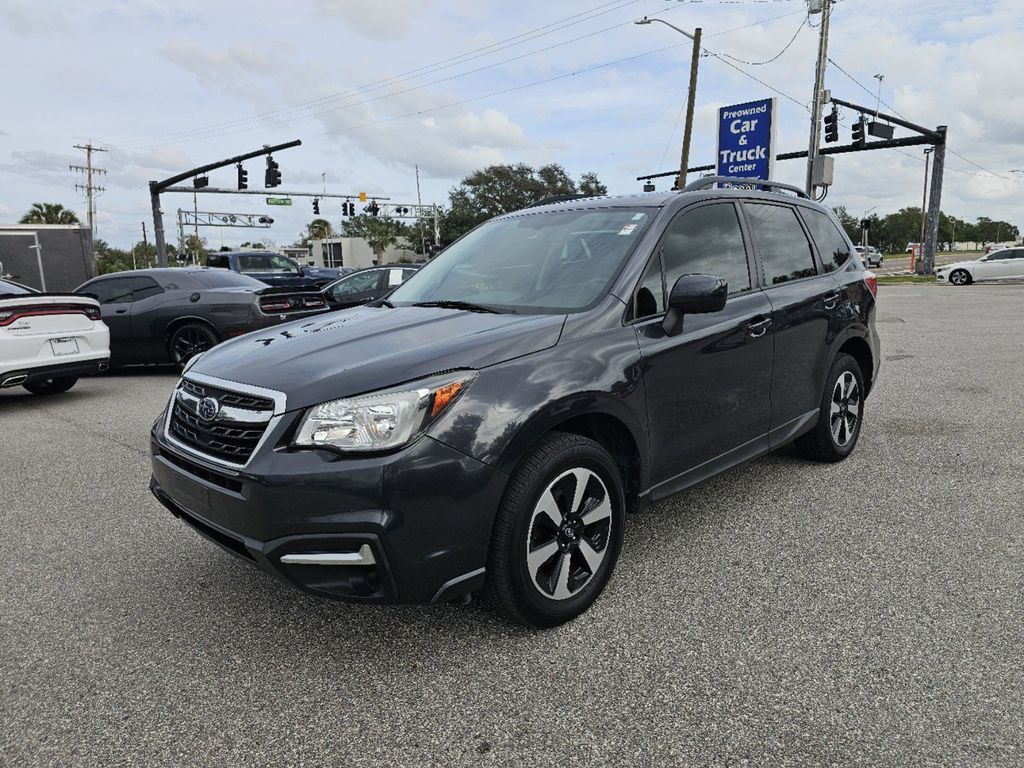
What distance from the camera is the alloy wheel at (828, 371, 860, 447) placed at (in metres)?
4.72

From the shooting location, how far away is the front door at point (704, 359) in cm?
322

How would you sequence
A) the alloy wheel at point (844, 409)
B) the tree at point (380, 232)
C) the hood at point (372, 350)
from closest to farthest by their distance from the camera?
the hood at point (372, 350)
the alloy wheel at point (844, 409)
the tree at point (380, 232)

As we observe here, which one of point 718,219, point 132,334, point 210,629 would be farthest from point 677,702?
point 132,334

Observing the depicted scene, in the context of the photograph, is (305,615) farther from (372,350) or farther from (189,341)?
(189,341)

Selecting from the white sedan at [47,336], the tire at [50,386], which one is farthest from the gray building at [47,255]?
the white sedan at [47,336]

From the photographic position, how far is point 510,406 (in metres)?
2.56

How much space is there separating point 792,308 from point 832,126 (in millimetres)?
27945

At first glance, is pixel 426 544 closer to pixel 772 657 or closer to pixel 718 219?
pixel 772 657

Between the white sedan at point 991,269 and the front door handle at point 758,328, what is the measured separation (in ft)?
103

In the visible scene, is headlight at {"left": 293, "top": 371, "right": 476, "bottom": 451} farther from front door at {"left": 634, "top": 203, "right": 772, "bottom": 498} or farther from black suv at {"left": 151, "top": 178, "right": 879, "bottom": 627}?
front door at {"left": 634, "top": 203, "right": 772, "bottom": 498}

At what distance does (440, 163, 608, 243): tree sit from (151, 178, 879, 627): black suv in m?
68.4

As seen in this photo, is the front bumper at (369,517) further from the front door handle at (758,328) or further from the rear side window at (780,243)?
the rear side window at (780,243)

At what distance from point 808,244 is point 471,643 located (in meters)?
3.31

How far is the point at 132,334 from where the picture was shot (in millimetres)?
9516
